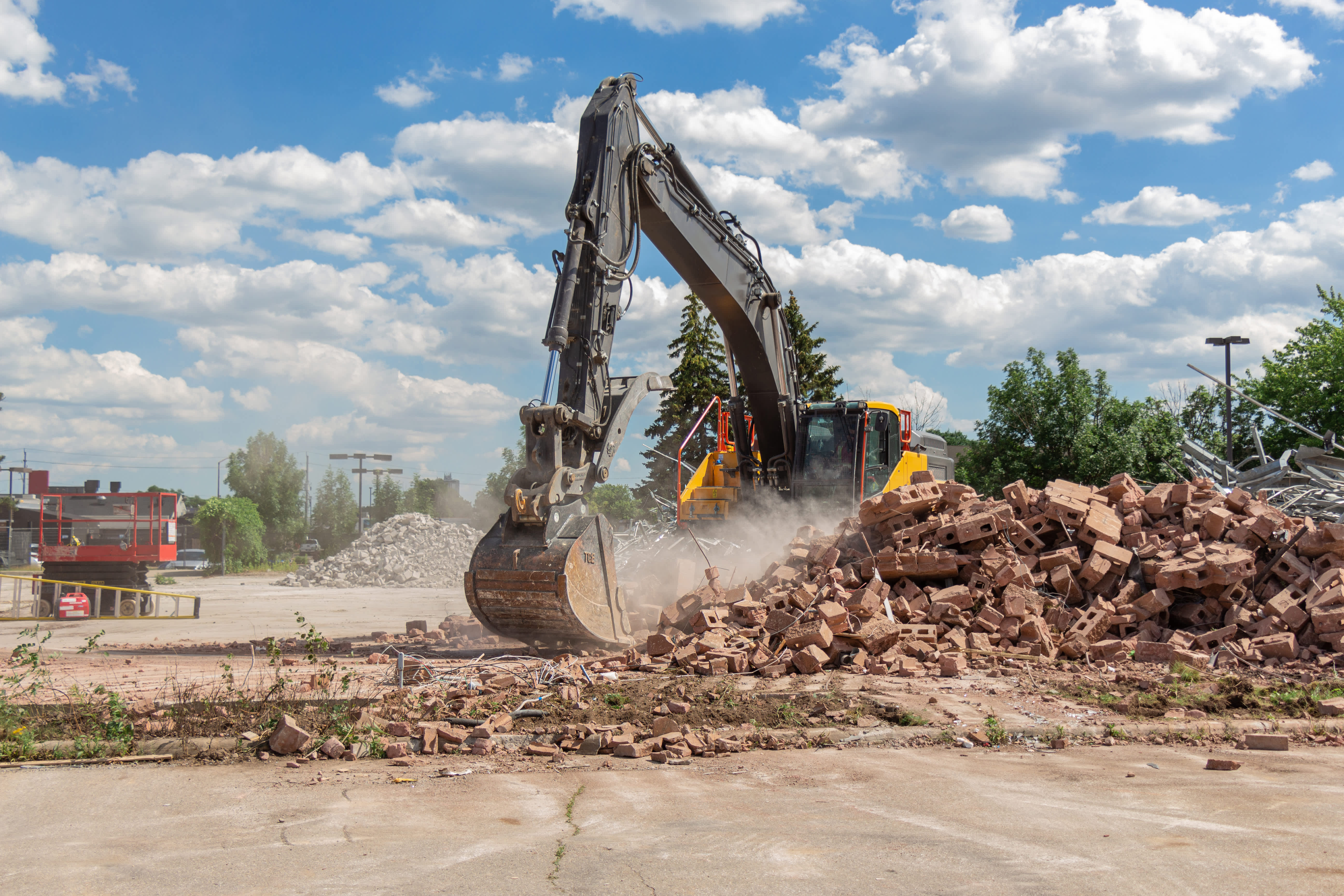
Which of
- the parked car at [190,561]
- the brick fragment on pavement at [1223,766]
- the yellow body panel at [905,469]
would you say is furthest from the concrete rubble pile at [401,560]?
the brick fragment on pavement at [1223,766]

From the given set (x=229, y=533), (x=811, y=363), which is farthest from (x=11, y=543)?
(x=811, y=363)

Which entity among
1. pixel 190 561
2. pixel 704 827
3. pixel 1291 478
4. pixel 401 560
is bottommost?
pixel 190 561

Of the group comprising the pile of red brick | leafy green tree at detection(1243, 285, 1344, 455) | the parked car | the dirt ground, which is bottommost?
the parked car

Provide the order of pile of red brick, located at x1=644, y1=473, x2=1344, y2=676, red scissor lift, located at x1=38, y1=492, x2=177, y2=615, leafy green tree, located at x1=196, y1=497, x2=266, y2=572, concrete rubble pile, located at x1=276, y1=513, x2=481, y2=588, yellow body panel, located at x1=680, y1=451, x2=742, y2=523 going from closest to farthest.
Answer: pile of red brick, located at x1=644, y1=473, x2=1344, y2=676 → yellow body panel, located at x1=680, y1=451, x2=742, y2=523 → red scissor lift, located at x1=38, y1=492, x2=177, y2=615 → concrete rubble pile, located at x1=276, y1=513, x2=481, y2=588 → leafy green tree, located at x1=196, y1=497, x2=266, y2=572

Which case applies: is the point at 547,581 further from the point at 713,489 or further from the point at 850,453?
the point at 850,453

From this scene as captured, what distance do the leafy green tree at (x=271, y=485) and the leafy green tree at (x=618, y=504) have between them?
2025 centimetres

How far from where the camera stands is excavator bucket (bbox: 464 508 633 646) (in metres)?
9.66

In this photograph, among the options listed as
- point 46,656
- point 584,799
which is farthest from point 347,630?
point 584,799

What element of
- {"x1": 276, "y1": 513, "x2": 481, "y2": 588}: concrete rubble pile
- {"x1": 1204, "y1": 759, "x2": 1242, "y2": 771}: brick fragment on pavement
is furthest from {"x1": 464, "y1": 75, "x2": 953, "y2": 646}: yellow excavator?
{"x1": 276, "y1": 513, "x2": 481, "y2": 588}: concrete rubble pile

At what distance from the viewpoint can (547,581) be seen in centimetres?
960

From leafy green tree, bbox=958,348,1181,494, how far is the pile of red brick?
2237cm

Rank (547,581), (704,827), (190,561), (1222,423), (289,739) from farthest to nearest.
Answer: (190,561) < (1222,423) < (547,581) < (289,739) < (704,827)

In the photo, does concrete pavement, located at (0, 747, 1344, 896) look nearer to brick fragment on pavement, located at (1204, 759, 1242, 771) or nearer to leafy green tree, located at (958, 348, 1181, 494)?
brick fragment on pavement, located at (1204, 759, 1242, 771)

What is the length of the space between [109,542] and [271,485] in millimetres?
44014
